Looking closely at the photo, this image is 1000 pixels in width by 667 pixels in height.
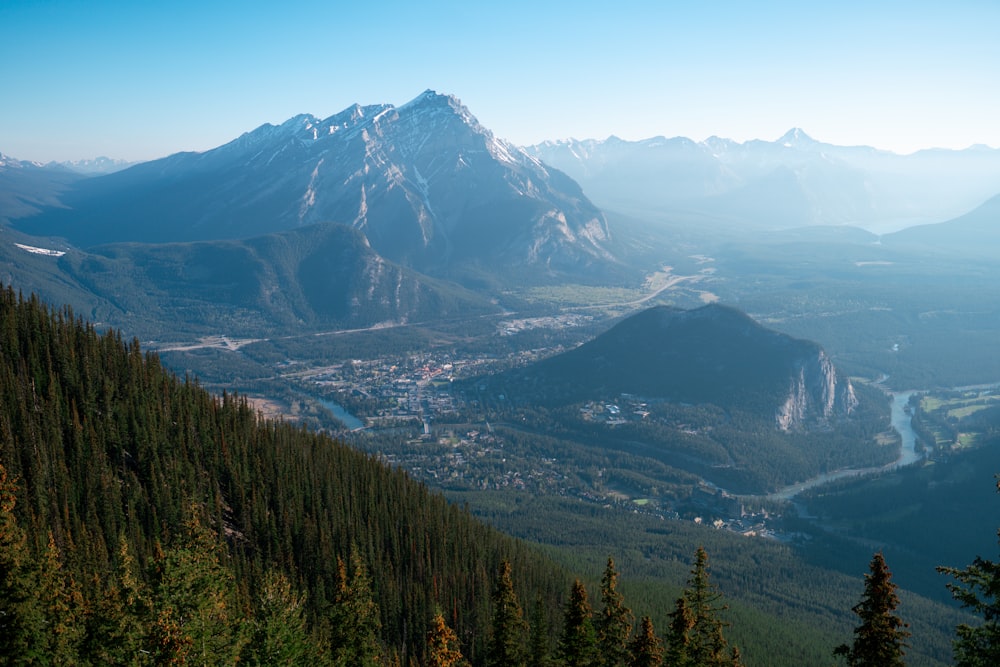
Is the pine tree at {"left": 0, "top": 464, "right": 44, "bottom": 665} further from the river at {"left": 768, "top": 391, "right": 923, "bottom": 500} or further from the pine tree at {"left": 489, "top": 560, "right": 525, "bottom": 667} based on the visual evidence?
the river at {"left": 768, "top": 391, "right": 923, "bottom": 500}

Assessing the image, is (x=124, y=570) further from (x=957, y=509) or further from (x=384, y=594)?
(x=957, y=509)

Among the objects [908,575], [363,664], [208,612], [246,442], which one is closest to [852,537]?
[908,575]

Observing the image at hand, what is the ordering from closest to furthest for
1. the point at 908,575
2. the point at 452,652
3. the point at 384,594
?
the point at 452,652 → the point at 384,594 → the point at 908,575

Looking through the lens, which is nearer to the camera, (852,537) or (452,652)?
(452,652)

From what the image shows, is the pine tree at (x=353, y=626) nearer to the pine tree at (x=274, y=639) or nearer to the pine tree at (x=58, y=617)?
the pine tree at (x=274, y=639)

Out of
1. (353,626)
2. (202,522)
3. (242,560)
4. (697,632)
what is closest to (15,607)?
(353,626)


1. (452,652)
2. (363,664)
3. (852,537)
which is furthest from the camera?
(852,537)

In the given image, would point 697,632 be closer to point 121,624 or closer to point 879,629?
point 879,629

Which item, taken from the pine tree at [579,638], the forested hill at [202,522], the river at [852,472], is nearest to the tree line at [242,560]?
the pine tree at [579,638]
